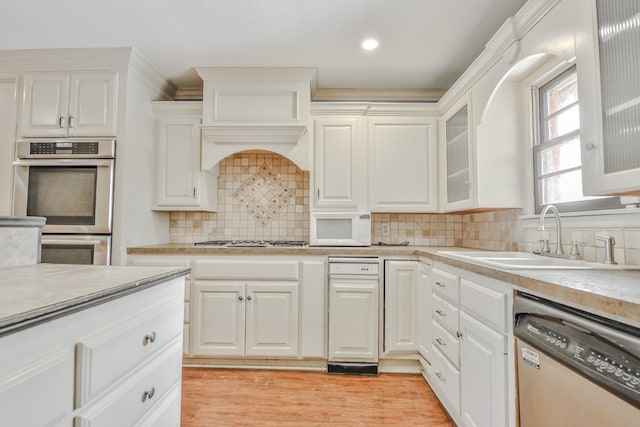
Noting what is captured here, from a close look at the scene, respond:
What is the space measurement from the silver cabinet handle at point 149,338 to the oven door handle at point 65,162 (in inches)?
71.9

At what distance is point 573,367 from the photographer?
3.09 ft

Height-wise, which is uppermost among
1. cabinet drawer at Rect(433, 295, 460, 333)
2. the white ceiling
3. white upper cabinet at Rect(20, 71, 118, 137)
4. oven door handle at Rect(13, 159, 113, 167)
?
the white ceiling

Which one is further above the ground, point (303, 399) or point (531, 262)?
point (531, 262)

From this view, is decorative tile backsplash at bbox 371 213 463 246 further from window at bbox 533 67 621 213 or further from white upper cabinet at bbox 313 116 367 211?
window at bbox 533 67 621 213

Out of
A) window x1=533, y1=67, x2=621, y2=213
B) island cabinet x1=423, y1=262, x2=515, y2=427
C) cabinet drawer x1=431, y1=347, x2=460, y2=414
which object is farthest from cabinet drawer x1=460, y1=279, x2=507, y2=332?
window x1=533, y1=67, x2=621, y2=213

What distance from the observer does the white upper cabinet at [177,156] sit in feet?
9.61

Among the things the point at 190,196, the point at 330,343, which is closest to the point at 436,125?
the point at 330,343

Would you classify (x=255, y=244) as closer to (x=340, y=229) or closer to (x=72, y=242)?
(x=340, y=229)

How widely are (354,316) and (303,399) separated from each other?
2.22ft

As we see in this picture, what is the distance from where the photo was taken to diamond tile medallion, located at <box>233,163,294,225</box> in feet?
10.7

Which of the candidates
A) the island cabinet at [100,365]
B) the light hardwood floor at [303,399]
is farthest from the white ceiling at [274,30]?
the light hardwood floor at [303,399]

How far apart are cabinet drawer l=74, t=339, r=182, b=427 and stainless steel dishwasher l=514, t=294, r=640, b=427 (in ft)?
4.26

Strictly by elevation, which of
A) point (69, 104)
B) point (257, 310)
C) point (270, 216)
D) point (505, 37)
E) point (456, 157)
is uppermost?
point (505, 37)

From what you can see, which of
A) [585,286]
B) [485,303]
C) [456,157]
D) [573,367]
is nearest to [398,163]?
[456,157]
